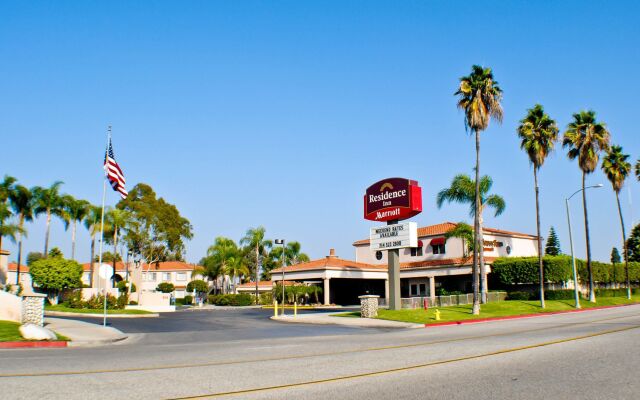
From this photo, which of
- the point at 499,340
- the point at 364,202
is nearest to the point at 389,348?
the point at 499,340

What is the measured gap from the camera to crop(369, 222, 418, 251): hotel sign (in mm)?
35156

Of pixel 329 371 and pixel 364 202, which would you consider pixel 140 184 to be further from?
pixel 329 371

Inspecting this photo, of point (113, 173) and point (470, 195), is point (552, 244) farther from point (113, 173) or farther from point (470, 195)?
point (113, 173)

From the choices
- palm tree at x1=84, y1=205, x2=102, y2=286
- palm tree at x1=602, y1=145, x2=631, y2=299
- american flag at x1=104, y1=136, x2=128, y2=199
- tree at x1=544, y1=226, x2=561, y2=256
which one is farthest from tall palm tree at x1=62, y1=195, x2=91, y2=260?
tree at x1=544, y1=226, x2=561, y2=256

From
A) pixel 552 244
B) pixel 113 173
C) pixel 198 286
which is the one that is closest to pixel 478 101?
pixel 113 173

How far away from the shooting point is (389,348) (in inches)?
630

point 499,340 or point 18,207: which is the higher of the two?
point 18,207

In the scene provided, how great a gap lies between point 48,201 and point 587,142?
60.3 metres

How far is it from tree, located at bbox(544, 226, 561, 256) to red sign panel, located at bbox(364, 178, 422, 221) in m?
80.5

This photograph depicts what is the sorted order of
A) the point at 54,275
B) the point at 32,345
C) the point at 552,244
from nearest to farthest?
the point at 32,345 → the point at 54,275 → the point at 552,244

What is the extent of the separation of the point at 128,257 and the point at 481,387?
7694 centimetres

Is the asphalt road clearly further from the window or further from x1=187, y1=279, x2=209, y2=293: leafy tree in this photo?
x1=187, y1=279, x2=209, y2=293: leafy tree

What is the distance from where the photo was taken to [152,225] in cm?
7806

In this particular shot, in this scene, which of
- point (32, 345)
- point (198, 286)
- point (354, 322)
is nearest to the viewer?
point (32, 345)
